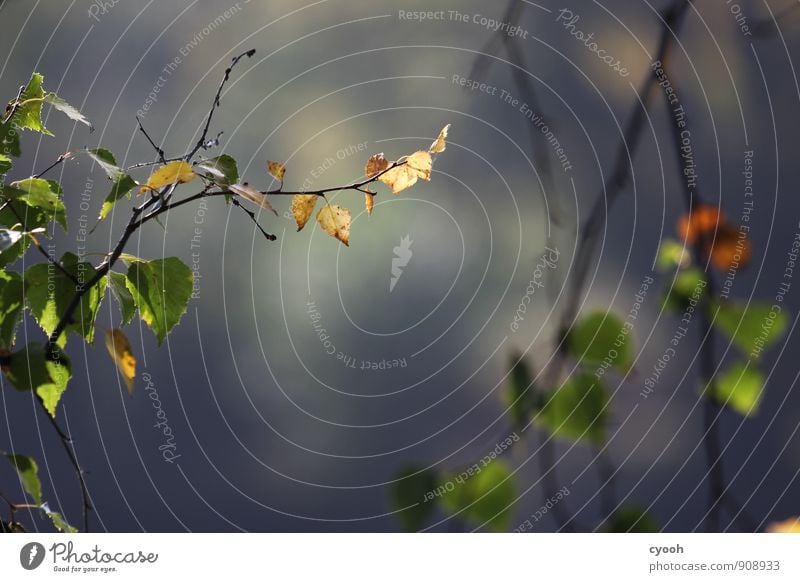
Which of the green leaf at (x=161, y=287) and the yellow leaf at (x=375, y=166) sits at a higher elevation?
the yellow leaf at (x=375, y=166)

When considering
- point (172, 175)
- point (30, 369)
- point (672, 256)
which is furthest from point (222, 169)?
point (672, 256)

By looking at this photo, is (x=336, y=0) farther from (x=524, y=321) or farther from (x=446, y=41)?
(x=524, y=321)

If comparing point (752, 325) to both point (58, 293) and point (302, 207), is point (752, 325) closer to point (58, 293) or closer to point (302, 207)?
point (302, 207)

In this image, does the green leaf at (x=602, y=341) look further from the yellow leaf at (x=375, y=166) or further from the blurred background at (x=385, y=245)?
the yellow leaf at (x=375, y=166)
